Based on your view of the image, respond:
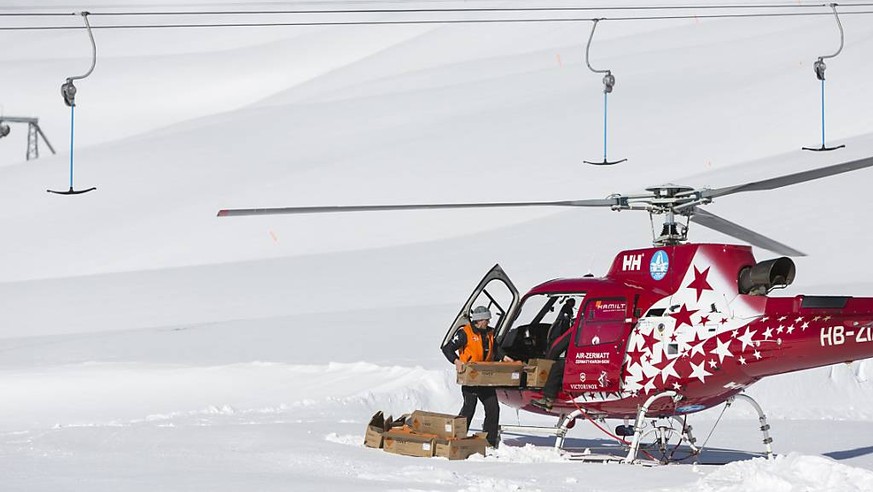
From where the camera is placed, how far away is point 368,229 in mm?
29812

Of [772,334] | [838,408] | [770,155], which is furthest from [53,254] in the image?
[772,334]

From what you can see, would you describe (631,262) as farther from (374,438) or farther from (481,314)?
(374,438)

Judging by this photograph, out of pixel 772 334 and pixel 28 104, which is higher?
pixel 28 104

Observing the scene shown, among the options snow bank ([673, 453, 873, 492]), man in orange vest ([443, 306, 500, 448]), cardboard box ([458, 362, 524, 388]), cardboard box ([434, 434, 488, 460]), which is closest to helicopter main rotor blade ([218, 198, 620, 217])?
man in orange vest ([443, 306, 500, 448])

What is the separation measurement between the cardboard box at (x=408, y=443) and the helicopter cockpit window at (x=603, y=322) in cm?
165

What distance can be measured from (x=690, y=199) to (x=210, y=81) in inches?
2577

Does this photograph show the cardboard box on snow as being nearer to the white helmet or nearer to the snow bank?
the white helmet

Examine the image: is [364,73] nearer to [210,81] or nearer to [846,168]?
[210,81]

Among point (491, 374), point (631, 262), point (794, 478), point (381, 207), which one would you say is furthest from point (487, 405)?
point (794, 478)

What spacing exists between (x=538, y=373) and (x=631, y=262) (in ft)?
4.39

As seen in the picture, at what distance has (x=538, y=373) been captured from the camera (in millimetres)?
11336

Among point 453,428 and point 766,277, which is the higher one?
point 766,277

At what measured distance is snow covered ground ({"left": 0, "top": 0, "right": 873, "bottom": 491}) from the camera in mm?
10719

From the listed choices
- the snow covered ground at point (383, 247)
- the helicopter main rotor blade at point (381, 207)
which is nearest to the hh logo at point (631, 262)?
the helicopter main rotor blade at point (381, 207)
